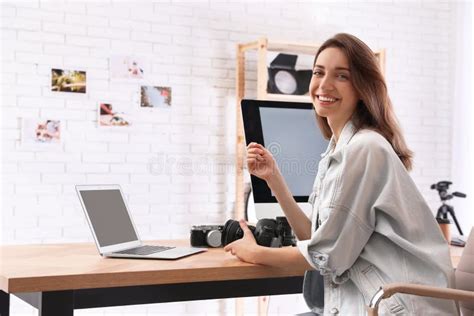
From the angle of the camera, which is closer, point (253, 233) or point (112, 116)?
point (253, 233)

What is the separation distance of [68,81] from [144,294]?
2.80 meters

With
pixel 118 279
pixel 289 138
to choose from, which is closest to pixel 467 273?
pixel 289 138

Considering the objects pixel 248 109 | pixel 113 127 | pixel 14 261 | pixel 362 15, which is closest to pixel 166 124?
pixel 113 127

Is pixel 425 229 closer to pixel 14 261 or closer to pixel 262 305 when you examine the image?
pixel 14 261

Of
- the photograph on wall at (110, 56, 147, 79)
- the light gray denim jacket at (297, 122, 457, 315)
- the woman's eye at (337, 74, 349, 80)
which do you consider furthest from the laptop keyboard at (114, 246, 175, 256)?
the photograph on wall at (110, 56, 147, 79)

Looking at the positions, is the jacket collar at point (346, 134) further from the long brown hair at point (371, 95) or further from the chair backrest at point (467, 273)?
the chair backrest at point (467, 273)

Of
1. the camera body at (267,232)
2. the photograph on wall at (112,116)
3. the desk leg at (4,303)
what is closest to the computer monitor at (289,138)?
the camera body at (267,232)

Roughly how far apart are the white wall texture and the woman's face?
8.78ft

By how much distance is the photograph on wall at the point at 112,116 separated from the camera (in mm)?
4594

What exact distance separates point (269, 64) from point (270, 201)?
2.50 metres

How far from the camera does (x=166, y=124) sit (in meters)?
4.81

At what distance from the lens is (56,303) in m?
1.78

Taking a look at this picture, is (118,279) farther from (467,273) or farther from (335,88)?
(467,273)

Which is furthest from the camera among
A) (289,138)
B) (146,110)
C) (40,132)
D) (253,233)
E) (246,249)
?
(146,110)
